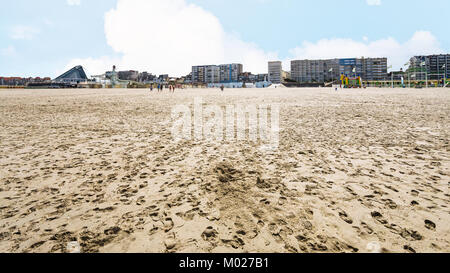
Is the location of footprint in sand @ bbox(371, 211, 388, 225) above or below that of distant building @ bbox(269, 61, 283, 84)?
below

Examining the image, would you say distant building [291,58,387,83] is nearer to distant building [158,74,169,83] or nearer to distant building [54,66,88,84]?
distant building [158,74,169,83]

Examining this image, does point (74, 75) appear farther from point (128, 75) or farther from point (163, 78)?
point (163, 78)

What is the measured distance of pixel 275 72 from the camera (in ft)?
499

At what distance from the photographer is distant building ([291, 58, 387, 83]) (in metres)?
146

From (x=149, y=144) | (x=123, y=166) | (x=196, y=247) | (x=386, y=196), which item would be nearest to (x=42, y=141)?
(x=149, y=144)

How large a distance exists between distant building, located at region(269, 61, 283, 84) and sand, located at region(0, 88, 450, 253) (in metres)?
153

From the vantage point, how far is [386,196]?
3227mm

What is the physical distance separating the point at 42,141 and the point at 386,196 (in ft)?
27.0

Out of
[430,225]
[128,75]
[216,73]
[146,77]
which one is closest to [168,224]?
[430,225]

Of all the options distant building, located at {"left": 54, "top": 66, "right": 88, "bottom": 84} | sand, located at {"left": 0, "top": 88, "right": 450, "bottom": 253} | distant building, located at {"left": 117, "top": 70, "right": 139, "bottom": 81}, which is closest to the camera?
sand, located at {"left": 0, "top": 88, "right": 450, "bottom": 253}

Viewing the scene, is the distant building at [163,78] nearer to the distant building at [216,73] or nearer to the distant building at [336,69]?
the distant building at [216,73]

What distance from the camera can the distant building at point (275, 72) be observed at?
149900 millimetres

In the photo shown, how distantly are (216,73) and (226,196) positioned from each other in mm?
174485

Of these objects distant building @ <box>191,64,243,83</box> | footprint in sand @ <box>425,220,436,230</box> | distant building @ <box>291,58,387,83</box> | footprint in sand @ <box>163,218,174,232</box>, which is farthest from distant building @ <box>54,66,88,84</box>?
footprint in sand @ <box>425,220,436,230</box>
